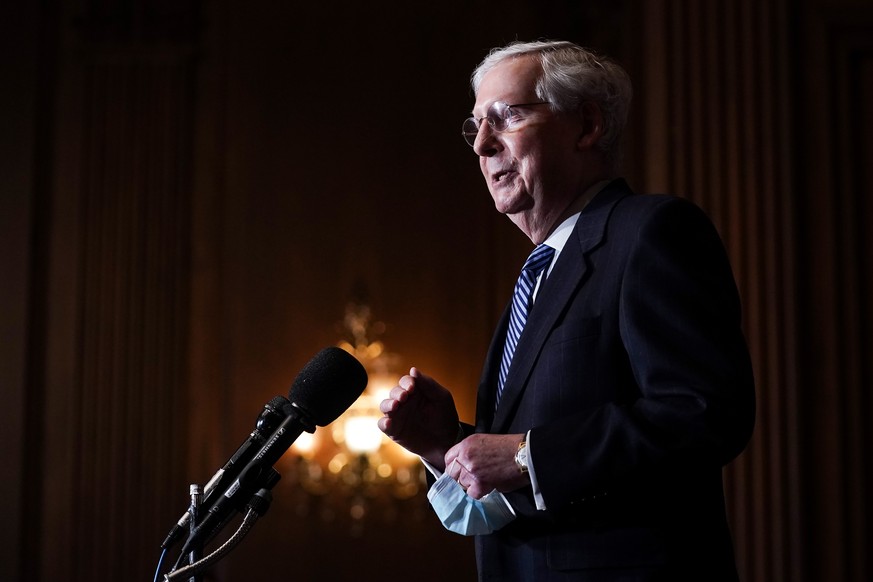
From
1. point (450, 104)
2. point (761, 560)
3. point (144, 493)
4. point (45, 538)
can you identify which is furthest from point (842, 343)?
point (45, 538)

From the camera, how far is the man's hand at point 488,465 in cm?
155

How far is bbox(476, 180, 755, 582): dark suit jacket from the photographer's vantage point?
150 cm

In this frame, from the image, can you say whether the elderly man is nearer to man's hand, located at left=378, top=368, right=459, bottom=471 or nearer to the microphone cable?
man's hand, located at left=378, top=368, right=459, bottom=471

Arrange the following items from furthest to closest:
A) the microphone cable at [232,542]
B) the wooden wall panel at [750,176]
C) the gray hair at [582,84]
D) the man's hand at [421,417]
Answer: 1. the wooden wall panel at [750,176]
2. the gray hair at [582,84]
3. the man's hand at [421,417]
4. the microphone cable at [232,542]

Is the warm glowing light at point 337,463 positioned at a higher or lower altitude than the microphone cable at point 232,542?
lower

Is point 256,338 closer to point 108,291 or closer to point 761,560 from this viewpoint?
point 108,291

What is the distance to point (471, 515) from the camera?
1.73m

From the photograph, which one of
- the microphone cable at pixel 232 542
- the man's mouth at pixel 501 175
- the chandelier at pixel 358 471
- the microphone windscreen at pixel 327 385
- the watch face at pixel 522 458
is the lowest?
the chandelier at pixel 358 471

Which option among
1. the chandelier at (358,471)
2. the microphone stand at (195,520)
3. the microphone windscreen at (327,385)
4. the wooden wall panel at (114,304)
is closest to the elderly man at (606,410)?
the microphone windscreen at (327,385)

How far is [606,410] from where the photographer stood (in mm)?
1544

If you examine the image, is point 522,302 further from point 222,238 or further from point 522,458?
point 222,238

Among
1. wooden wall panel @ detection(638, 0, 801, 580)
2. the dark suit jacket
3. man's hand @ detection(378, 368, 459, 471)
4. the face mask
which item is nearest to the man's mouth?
the dark suit jacket

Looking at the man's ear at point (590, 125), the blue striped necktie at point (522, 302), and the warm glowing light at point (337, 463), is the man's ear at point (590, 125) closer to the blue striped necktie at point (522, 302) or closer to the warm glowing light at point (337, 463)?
the blue striped necktie at point (522, 302)

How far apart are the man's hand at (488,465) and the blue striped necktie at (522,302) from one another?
0.29 m
